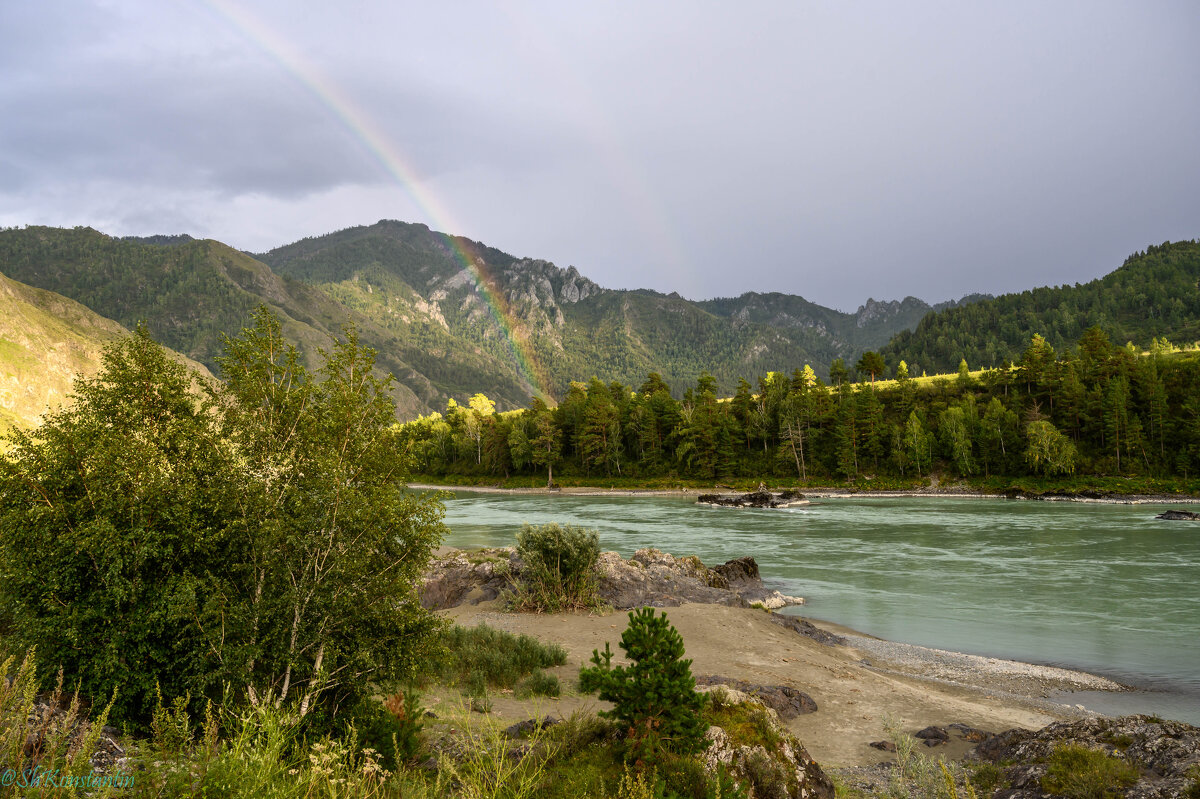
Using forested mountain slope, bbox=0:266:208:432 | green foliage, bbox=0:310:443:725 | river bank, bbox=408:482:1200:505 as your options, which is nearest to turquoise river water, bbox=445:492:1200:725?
river bank, bbox=408:482:1200:505

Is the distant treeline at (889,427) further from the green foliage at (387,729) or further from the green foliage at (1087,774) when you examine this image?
the green foliage at (387,729)

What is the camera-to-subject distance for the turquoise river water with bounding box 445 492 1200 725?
52.4 feet

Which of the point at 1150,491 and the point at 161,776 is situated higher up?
the point at 161,776

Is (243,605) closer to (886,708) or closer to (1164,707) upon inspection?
(886,708)

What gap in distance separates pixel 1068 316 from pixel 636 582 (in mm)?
193458

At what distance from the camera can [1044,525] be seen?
4172cm

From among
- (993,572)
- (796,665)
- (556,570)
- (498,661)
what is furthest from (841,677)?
(993,572)

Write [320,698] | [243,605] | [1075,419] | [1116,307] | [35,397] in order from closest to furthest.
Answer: [243,605]
[320,698]
[1075,419]
[35,397]
[1116,307]

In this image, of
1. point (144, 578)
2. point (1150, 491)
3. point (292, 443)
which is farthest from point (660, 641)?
point (1150, 491)

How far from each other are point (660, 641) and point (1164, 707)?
12.7 metres

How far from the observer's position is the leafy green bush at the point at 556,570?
60.5 ft

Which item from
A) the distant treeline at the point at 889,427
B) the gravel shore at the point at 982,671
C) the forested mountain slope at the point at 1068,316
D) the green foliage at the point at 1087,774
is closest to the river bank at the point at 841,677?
the gravel shore at the point at 982,671

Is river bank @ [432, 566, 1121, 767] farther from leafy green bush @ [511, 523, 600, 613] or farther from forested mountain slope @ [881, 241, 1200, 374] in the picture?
forested mountain slope @ [881, 241, 1200, 374]

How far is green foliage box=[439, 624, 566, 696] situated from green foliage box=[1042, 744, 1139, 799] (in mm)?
7616
